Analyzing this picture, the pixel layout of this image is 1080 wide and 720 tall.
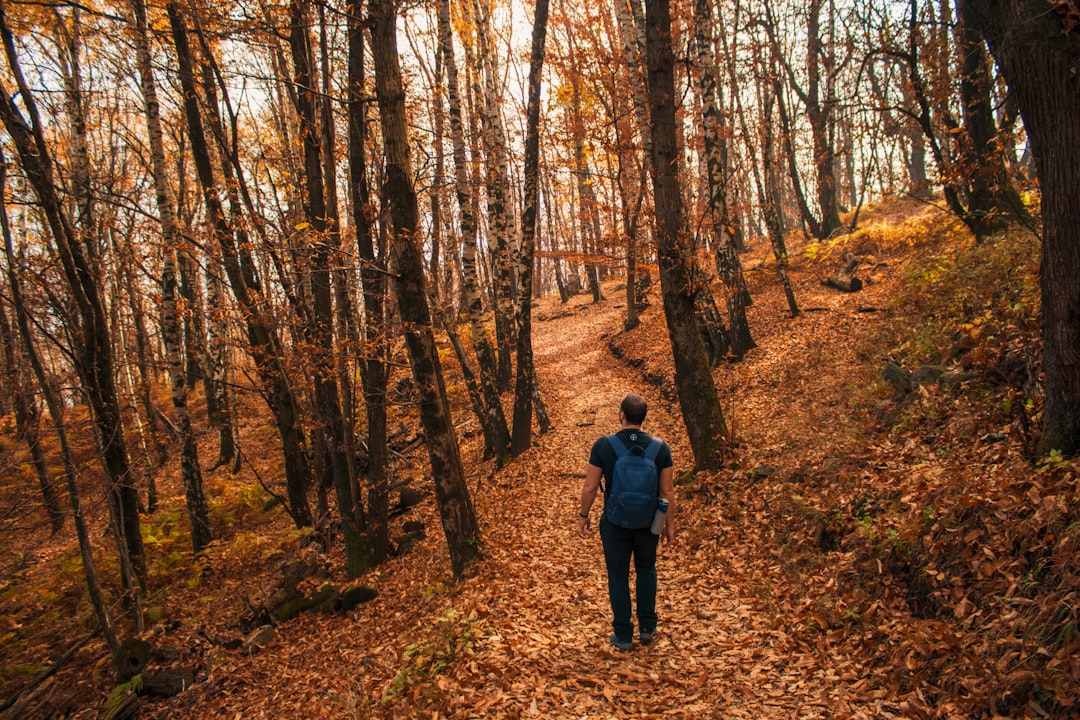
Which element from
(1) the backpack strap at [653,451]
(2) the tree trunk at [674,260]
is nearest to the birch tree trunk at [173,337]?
(2) the tree trunk at [674,260]

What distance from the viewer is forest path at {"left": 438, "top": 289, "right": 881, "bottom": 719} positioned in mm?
4363

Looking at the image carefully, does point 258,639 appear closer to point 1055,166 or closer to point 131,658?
point 131,658

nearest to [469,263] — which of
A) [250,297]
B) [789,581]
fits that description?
[250,297]

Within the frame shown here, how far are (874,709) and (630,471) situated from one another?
231 centimetres

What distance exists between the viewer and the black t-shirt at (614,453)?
4.84 m

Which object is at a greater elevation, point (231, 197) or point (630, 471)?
point (231, 197)

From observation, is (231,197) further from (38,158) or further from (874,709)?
(874,709)

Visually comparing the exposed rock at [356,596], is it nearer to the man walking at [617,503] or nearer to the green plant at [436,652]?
the green plant at [436,652]

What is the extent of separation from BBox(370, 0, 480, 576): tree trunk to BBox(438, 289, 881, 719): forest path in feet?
3.18

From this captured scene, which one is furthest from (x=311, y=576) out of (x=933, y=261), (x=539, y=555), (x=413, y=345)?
(x=933, y=261)

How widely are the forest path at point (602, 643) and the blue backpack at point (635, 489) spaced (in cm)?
132

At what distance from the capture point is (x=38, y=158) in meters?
8.05

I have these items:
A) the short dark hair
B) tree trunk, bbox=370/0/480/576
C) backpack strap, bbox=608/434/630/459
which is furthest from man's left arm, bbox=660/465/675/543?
tree trunk, bbox=370/0/480/576

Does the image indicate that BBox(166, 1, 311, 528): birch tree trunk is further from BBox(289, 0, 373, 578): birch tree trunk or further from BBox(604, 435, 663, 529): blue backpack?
BBox(604, 435, 663, 529): blue backpack
